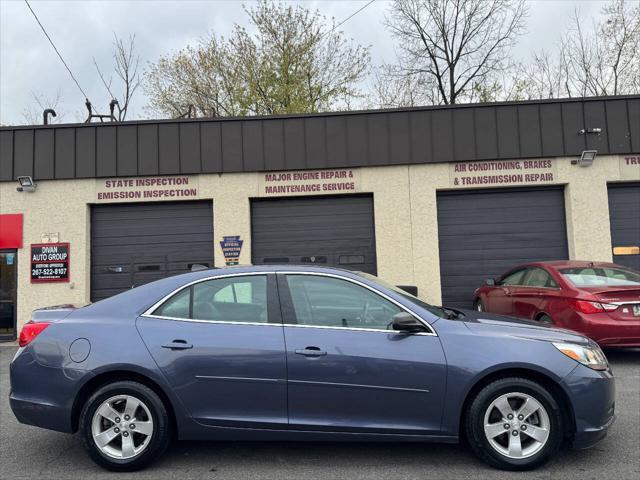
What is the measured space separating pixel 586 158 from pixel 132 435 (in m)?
10.4

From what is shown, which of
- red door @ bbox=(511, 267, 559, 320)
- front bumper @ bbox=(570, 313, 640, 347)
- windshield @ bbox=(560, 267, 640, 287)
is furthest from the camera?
red door @ bbox=(511, 267, 559, 320)

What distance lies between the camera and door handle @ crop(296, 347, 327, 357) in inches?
145

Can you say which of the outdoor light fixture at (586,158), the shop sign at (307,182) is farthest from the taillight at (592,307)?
the shop sign at (307,182)

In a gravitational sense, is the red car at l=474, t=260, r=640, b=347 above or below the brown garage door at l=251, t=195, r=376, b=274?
below

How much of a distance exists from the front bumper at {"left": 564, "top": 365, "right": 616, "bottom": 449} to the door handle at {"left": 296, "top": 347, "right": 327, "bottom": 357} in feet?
5.92

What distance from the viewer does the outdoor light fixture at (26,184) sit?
11.0 m

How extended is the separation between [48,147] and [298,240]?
19.7 ft

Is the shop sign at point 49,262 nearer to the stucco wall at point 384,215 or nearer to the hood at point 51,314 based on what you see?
the stucco wall at point 384,215

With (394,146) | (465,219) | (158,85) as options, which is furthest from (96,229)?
(158,85)

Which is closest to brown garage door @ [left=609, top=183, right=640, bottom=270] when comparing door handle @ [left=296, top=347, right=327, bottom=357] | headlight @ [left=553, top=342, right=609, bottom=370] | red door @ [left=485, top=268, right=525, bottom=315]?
red door @ [left=485, top=268, right=525, bottom=315]

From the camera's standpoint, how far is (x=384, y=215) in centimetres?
1092

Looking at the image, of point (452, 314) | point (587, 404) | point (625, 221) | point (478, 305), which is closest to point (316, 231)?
point (478, 305)

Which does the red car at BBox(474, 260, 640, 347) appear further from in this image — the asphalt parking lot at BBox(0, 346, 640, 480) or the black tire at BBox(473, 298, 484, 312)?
the asphalt parking lot at BBox(0, 346, 640, 480)

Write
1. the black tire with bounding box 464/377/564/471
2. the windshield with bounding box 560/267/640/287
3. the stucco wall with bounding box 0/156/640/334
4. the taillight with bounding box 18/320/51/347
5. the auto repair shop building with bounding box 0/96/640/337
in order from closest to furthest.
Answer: the black tire with bounding box 464/377/564/471, the taillight with bounding box 18/320/51/347, the windshield with bounding box 560/267/640/287, the stucco wall with bounding box 0/156/640/334, the auto repair shop building with bounding box 0/96/640/337
